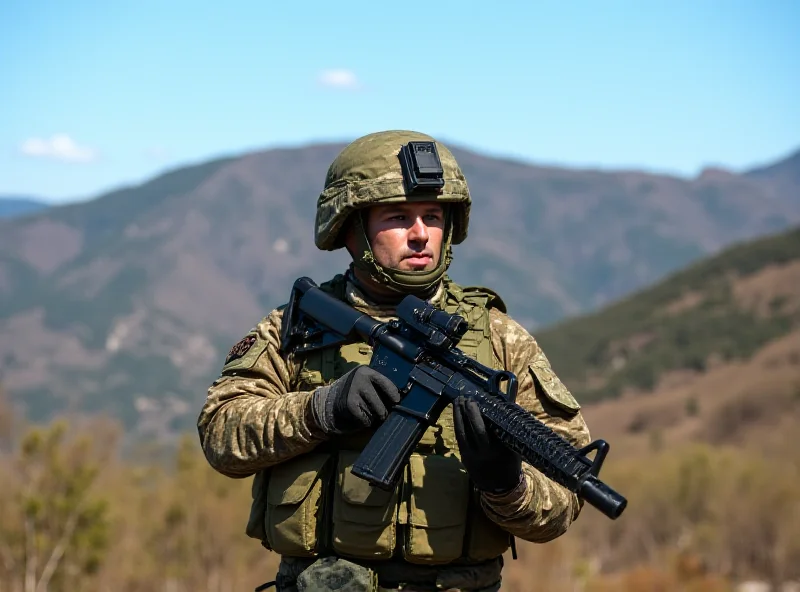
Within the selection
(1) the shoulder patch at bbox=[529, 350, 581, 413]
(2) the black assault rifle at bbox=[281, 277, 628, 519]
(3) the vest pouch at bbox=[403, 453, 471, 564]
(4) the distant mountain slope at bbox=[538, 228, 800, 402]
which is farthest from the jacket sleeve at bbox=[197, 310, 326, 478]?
(4) the distant mountain slope at bbox=[538, 228, 800, 402]

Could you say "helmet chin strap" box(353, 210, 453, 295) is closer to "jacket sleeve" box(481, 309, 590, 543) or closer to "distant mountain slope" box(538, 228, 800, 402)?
"jacket sleeve" box(481, 309, 590, 543)

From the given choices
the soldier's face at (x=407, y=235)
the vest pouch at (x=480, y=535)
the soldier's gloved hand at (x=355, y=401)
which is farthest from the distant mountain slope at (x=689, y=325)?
the soldier's gloved hand at (x=355, y=401)

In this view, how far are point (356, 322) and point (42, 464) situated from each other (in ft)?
66.7

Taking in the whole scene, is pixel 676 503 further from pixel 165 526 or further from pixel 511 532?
pixel 511 532

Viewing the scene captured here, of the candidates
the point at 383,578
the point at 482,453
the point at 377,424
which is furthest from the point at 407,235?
the point at 383,578

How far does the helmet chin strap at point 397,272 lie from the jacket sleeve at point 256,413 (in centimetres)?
46

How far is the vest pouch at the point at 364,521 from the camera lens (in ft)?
14.1

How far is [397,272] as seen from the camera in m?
4.60

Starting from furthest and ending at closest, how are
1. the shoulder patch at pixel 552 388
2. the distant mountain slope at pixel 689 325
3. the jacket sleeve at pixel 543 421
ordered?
the distant mountain slope at pixel 689 325 < the shoulder patch at pixel 552 388 < the jacket sleeve at pixel 543 421

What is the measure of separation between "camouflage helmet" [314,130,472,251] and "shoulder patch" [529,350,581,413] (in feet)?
2.39

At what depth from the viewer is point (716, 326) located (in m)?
81.2

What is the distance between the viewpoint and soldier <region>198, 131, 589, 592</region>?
166 inches

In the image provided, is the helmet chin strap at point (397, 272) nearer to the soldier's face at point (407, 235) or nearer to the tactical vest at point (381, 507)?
the soldier's face at point (407, 235)

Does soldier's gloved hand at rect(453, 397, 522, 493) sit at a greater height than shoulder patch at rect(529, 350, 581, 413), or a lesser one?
lesser
